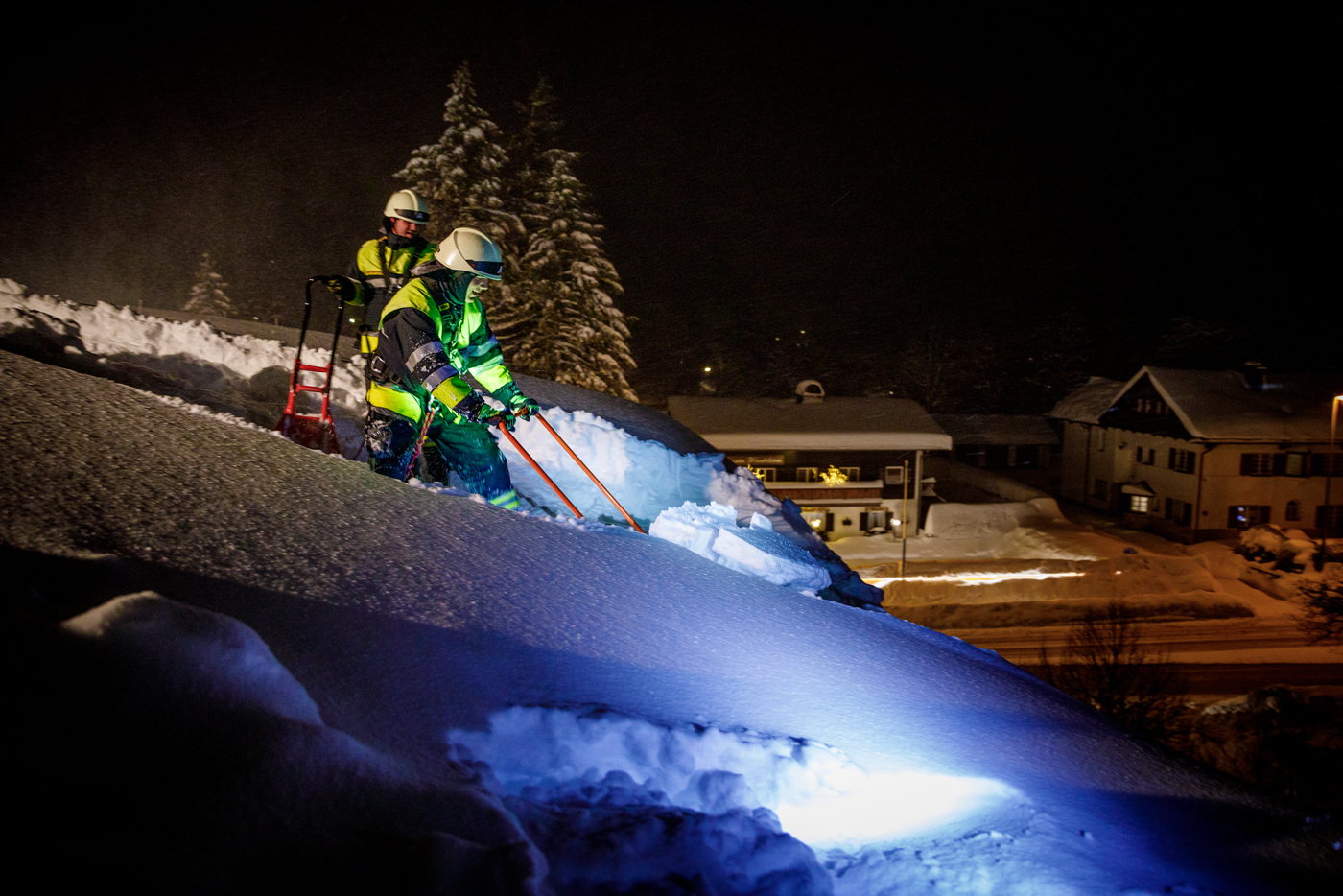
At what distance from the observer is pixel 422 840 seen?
5.22 feet

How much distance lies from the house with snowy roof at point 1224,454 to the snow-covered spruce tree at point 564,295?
805 inches

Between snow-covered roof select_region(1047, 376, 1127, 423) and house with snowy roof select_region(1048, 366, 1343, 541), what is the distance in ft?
5.34

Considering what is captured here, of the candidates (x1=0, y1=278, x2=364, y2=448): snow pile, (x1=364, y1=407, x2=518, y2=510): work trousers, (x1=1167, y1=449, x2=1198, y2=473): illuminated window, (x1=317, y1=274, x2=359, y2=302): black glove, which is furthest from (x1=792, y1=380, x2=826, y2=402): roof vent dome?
(x1=364, y1=407, x2=518, y2=510): work trousers

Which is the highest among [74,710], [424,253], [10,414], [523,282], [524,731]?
[523,282]

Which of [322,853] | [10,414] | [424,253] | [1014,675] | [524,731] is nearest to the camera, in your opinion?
[322,853]

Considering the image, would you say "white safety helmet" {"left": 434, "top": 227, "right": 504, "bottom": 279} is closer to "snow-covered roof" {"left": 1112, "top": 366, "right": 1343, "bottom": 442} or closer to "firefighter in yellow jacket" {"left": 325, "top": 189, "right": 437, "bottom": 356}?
"firefighter in yellow jacket" {"left": 325, "top": 189, "right": 437, "bottom": 356}

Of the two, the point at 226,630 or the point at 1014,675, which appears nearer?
the point at 226,630

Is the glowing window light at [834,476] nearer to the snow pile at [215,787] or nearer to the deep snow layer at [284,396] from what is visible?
the deep snow layer at [284,396]

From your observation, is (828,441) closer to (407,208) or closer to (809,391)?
(809,391)

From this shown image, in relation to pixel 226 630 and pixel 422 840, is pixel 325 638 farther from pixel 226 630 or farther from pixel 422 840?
pixel 422 840

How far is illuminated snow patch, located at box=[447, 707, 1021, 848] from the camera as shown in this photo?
2.25 meters

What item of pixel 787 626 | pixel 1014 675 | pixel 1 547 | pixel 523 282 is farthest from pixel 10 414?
pixel 523 282

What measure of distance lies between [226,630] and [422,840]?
32.7 inches

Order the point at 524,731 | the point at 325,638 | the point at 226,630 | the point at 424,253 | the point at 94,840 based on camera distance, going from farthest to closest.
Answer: the point at 424,253, the point at 325,638, the point at 524,731, the point at 226,630, the point at 94,840
